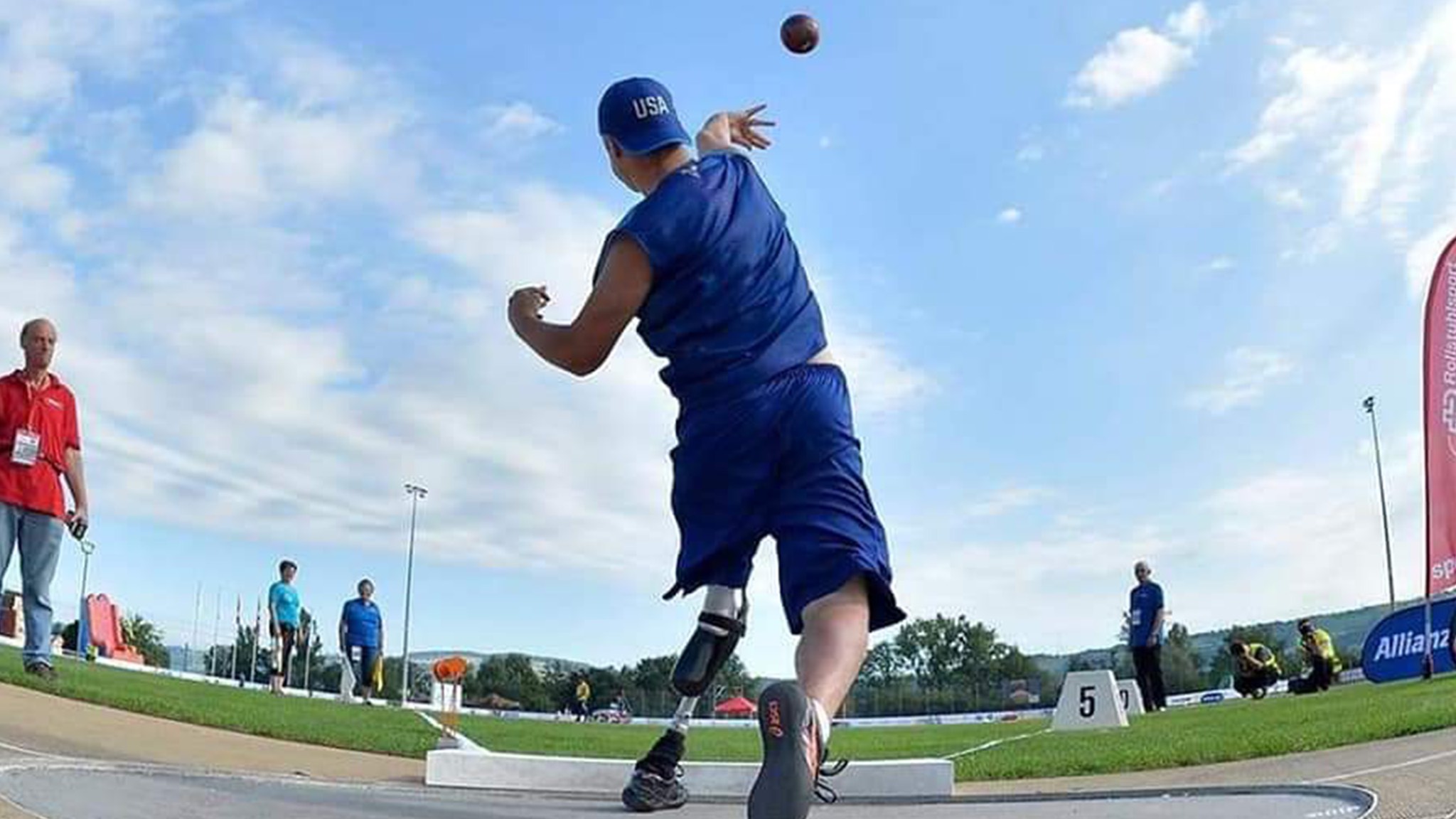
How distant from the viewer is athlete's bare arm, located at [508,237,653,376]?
260cm

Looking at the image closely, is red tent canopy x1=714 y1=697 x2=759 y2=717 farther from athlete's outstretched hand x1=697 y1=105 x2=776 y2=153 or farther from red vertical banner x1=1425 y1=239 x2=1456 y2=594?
athlete's outstretched hand x1=697 y1=105 x2=776 y2=153

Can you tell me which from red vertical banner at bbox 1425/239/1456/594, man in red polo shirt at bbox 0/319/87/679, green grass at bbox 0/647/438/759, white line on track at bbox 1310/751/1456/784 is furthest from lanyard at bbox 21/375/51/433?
red vertical banner at bbox 1425/239/1456/594

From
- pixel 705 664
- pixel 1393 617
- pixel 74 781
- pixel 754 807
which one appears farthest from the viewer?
pixel 1393 617

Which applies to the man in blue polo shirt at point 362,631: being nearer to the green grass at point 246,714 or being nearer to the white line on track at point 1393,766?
the green grass at point 246,714

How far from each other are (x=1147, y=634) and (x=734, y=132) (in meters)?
13.4

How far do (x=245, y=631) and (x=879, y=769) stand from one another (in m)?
75.5

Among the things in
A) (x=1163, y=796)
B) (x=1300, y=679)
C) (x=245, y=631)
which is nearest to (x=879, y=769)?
(x=1163, y=796)

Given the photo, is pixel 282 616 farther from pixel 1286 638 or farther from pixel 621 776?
pixel 1286 638

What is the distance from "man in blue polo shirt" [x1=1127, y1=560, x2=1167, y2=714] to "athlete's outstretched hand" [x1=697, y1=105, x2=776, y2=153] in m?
13.0

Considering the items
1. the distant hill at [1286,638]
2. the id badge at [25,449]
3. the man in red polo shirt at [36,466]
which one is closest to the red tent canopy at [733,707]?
the distant hill at [1286,638]

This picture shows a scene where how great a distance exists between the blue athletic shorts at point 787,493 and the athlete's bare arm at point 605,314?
270 millimetres

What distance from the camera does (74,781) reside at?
3.22 m

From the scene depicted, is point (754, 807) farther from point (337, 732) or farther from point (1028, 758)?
point (337, 732)

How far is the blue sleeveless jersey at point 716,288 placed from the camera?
2.62 metres
